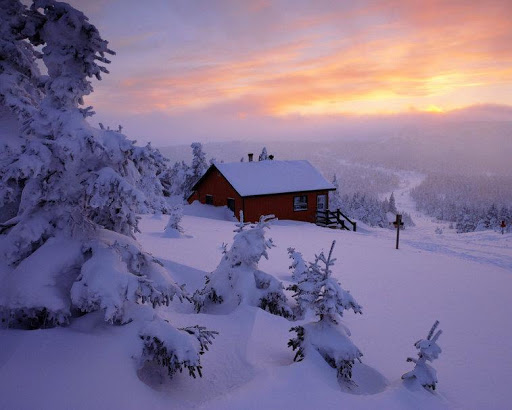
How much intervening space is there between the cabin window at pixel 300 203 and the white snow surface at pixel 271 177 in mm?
817

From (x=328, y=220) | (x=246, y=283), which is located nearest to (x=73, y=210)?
(x=246, y=283)

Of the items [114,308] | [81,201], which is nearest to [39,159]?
[81,201]

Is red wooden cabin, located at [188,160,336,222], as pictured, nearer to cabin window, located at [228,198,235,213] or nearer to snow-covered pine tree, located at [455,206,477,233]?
cabin window, located at [228,198,235,213]

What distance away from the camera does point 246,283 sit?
8.88 m

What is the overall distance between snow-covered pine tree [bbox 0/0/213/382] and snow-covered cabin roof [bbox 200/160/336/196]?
22.8 metres

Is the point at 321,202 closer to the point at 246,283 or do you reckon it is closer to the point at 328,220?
the point at 328,220

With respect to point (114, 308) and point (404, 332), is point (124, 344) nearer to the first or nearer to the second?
point (114, 308)

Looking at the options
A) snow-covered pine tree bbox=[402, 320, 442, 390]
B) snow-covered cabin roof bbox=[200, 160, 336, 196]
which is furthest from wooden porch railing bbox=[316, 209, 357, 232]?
snow-covered pine tree bbox=[402, 320, 442, 390]

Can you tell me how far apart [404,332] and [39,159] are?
30.9ft

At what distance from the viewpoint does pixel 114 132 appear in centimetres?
528

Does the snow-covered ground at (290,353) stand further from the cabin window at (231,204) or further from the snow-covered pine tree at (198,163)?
the snow-covered pine tree at (198,163)

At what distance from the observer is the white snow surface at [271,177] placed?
29.4 m

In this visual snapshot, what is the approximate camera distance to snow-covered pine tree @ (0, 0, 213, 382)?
15.9 ft

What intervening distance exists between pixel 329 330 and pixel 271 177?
82.7 ft
